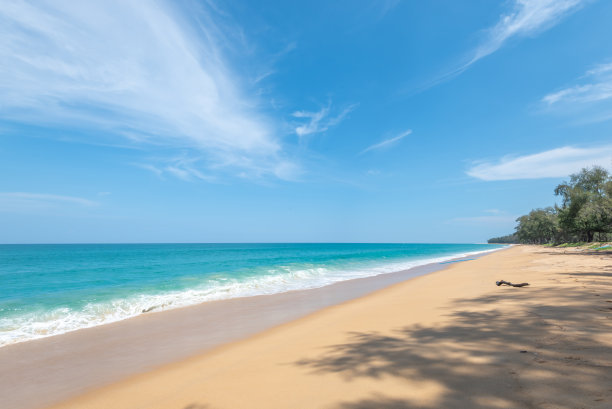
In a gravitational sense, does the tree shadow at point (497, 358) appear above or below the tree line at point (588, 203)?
below

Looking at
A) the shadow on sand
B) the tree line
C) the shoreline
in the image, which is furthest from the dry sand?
the tree line

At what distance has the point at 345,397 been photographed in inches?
116

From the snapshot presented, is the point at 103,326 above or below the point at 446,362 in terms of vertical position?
below

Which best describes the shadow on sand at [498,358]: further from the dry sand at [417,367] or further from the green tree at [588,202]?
the green tree at [588,202]

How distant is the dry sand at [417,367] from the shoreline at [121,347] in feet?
2.08

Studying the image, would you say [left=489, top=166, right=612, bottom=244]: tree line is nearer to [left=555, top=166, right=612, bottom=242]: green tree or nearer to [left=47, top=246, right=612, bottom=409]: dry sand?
[left=555, top=166, right=612, bottom=242]: green tree

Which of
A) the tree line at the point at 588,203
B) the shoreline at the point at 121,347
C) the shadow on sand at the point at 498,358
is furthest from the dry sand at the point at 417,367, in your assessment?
the tree line at the point at 588,203

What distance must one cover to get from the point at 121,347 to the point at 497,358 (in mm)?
7597

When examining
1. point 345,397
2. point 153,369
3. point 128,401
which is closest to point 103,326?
point 153,369

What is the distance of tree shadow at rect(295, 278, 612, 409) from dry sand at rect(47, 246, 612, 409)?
0.04 ft

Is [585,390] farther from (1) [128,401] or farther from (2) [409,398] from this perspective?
(1) [128,401]

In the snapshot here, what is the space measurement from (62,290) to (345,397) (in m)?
18.5

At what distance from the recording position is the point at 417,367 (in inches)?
133

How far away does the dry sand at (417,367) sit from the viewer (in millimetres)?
2633
